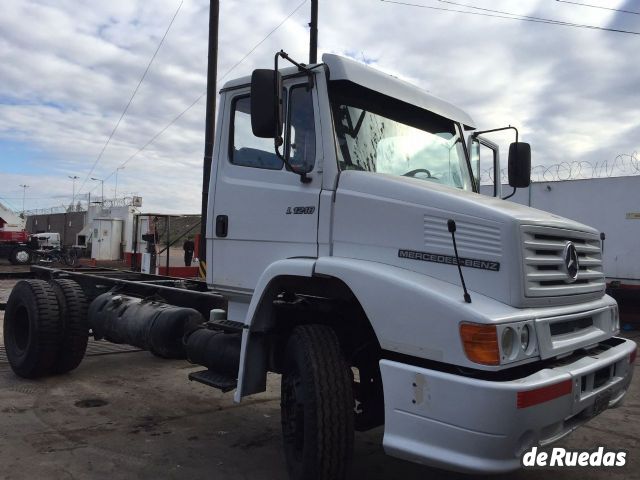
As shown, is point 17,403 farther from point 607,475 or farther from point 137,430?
point 607,475

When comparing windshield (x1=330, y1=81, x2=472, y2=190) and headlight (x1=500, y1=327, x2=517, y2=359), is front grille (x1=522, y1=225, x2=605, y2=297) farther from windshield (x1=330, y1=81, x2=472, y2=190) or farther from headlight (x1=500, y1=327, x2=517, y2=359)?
windshield (x1=330, y1=81, x2=472, y2=190)

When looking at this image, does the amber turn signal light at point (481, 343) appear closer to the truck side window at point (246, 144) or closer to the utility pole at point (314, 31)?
the truck side window at point (246, 144)

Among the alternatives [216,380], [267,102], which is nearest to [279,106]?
[267,102]

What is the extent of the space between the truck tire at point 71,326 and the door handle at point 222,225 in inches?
110

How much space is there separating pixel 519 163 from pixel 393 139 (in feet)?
6.02

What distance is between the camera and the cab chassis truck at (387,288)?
2895 millimetres

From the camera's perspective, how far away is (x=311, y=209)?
3926 millimetres

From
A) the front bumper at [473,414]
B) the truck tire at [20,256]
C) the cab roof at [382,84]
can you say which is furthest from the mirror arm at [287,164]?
the truck tire at [20,256]

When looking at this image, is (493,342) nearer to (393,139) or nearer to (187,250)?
(393,139)

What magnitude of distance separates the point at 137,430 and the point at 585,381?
3671 mm

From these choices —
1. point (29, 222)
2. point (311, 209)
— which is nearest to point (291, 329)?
point (311, 209)

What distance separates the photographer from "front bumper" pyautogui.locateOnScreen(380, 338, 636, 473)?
2.76 m

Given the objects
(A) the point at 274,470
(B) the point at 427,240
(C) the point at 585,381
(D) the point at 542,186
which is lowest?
(A) the point at 274,470

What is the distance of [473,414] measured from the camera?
2.78 metres
